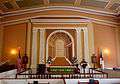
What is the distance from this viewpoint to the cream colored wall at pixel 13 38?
9539 mm

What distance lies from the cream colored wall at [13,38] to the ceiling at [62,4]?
96 cm

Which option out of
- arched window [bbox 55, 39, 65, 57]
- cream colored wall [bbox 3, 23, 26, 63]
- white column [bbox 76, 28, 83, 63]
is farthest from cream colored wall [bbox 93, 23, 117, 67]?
cream colored wall [bbox 3, 23, 26, 63]

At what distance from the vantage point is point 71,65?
9297mm

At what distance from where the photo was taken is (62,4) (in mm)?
Answer: 9766

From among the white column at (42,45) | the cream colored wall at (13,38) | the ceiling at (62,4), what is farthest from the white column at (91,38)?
the cream colored wall at (13,38)

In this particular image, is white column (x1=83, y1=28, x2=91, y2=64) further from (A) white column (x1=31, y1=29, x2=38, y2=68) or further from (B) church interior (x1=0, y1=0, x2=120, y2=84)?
(A) white column (x1=31, y1=29, x2=38, y2=68)

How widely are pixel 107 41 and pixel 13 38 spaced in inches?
194

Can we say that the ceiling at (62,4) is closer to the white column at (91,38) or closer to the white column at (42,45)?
the white column at (91,38)

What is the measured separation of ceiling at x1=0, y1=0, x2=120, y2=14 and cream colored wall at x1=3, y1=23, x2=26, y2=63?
0.96 meters

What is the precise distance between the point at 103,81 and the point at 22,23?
6463mm

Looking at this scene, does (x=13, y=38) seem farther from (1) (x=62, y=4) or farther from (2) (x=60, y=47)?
(1) (x=62, y=4)

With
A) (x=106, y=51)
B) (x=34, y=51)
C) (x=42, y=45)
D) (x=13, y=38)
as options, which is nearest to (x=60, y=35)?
(x=42, y=45)

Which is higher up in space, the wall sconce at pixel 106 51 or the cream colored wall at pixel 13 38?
the cream colored wall at pixel 13 38

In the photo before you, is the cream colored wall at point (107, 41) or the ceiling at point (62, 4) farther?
the cream colored wall at point (107, 41)
